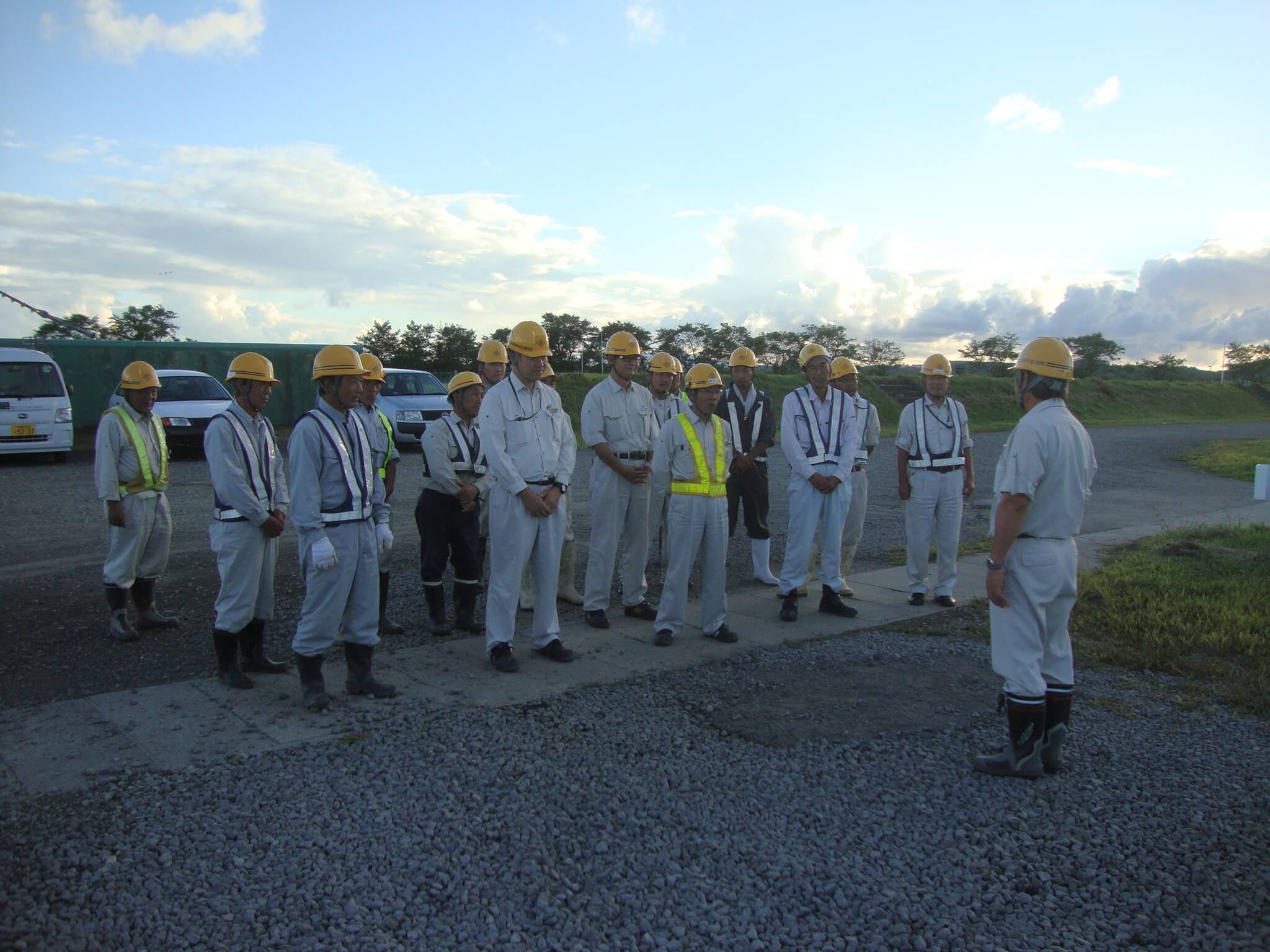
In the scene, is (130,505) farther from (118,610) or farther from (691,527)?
(691,527)

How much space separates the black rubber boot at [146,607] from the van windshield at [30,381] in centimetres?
1332

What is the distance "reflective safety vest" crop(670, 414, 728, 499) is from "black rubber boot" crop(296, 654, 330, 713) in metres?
2.76

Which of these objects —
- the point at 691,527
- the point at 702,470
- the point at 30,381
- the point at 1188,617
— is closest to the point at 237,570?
the point at 691,527

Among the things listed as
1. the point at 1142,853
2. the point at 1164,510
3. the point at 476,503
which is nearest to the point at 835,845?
the point at 1142,853

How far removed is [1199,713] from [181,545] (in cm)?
922

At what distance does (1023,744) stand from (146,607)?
19.2 ft

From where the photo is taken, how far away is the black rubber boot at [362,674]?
516 centimetres

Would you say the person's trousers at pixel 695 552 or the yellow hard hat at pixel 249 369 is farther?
the person's trousers at pixel 695 552

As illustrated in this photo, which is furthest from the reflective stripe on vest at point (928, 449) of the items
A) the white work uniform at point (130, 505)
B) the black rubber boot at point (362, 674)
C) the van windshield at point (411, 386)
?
the van windshield at point (411, 386)

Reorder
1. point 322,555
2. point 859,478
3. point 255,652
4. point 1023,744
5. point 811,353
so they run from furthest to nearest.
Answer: point 859,478 < point 811,353 < point 255,652 < point 322,555 < point 1023,744

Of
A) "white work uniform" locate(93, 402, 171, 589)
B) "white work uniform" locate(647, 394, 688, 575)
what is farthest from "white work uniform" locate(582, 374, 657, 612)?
"white work uniform" locate(93, 402, 171, 589)

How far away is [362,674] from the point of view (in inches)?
204

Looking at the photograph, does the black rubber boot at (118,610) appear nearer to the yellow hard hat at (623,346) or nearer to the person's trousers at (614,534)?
the person's trousers at (614,534)

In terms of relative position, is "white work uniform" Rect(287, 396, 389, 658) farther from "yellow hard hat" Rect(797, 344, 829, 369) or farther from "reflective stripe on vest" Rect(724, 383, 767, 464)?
"yellow hard hat" Rect(797, 344, 829, 369)
